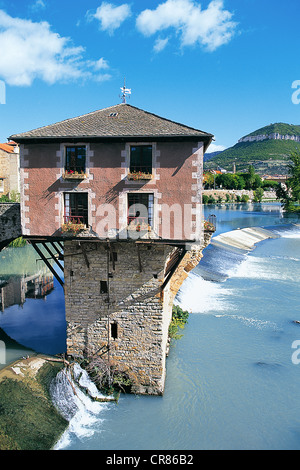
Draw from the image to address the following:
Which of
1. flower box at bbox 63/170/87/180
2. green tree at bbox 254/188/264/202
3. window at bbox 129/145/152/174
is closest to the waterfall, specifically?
flower box at bbox 63/170/87/180

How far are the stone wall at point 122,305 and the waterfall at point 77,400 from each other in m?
1.13

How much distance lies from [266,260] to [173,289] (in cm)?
2952

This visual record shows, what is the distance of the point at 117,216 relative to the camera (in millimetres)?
13484

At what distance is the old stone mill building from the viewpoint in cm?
1309

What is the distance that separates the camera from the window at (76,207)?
13.7 meters

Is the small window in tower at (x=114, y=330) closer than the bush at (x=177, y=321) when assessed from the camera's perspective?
Yes

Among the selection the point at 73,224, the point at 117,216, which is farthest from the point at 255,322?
the point at 73,224

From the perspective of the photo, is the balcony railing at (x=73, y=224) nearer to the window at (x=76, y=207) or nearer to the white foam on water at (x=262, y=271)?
the window at (x=76, y=207)

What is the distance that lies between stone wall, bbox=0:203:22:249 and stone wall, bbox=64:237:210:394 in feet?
9.14

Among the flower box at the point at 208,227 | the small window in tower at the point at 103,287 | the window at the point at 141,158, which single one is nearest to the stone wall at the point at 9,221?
the small window in tower at the point at 103,287

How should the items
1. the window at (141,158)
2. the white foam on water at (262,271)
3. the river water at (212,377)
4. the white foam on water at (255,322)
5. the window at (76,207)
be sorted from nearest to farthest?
the river water at (212,377) < the window at (141,158) < the window at (76,207) < the white foam on water at (255,322) < the white foam on water at (262,271)

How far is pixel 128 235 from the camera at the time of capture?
13.4 m
